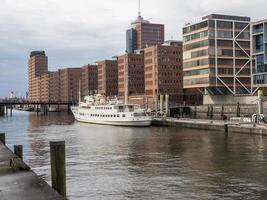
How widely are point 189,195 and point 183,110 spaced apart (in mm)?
111986

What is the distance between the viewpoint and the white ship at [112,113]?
110 metres

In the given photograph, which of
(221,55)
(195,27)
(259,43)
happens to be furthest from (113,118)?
(195,27)

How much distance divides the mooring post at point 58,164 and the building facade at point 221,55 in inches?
4895

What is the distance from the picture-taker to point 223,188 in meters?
31.3

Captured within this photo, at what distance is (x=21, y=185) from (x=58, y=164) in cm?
202

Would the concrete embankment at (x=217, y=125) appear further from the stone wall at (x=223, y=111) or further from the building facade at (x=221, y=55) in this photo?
the building facade at (x=221, y=55)

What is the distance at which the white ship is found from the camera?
110m

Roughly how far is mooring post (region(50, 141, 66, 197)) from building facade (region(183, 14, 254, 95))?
124335 mm

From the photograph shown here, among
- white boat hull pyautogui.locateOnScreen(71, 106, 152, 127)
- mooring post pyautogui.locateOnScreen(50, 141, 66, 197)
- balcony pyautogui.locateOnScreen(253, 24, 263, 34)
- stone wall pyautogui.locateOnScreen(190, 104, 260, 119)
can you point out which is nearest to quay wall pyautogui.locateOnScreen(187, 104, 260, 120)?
stone wall pyautogui.locateOnScreen(190, 104, 260, 119)

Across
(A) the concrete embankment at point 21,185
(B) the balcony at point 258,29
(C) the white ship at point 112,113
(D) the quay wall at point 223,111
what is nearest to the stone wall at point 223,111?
(D) the quay wall at point 223,111

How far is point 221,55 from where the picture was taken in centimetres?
14425

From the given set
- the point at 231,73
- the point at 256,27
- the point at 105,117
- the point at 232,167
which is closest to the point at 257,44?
the point at 256,27

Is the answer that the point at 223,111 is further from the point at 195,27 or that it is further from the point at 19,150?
the point at 19,150

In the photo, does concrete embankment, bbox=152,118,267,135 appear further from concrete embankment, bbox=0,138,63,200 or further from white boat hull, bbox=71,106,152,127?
concrete embankment, bbox=0,138,63,200
